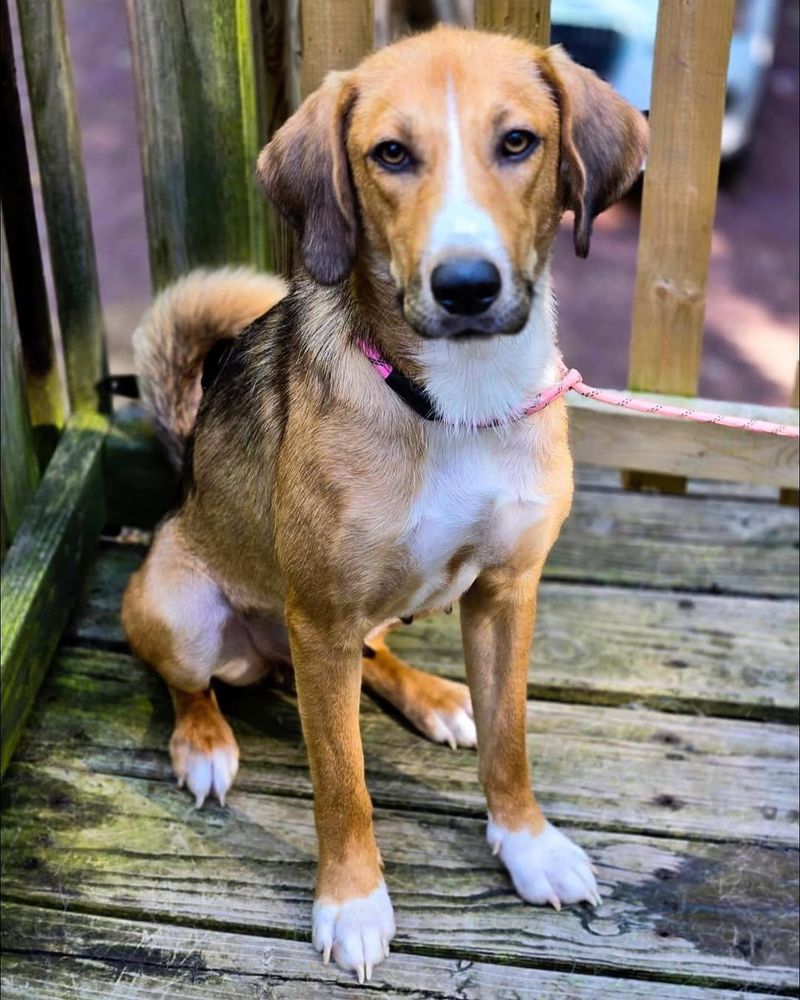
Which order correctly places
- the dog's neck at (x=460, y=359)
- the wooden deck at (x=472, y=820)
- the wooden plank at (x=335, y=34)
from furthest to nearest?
1. the wooden plank at (x=335, y=34)
2. the wooden deck at (x=472, y=820)
3. the dog's neck at (x=460, y=359)

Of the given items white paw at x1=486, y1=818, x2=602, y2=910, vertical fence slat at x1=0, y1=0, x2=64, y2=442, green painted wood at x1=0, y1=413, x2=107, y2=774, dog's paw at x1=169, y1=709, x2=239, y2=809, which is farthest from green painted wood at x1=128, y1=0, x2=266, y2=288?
white paw at x1=486, y1=818, x2=602, y2=910

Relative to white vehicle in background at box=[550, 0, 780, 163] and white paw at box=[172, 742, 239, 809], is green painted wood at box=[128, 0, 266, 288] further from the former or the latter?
white vehicle in background at box=[550, 0, 780, 163]

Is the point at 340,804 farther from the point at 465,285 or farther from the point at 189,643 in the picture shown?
the point at 465,285

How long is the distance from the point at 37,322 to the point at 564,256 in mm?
3439

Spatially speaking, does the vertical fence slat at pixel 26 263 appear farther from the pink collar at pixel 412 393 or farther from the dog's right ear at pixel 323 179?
the pink collar at pixel 412 393

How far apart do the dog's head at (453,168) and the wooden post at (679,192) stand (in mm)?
786

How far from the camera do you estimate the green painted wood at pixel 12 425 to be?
10.4 ft

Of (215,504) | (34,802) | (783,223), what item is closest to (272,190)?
(215,504)

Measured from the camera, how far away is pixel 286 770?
313 cm

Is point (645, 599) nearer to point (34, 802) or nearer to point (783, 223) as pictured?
point (34, 802)

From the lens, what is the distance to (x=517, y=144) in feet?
7.04

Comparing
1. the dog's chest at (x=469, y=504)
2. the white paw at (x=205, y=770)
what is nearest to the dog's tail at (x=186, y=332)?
the white paw at (x=205, y=770)

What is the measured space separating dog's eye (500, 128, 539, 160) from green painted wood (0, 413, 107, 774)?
1698mm

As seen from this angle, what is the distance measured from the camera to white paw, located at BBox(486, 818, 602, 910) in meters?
2.78
